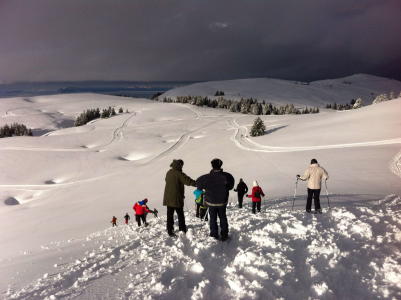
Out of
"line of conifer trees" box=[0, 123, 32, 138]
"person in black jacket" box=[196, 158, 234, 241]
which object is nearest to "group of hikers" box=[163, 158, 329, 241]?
"person in black jacket" box=[196, 158, 234, 241]

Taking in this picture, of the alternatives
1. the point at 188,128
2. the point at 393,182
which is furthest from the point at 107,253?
the point at 188,128

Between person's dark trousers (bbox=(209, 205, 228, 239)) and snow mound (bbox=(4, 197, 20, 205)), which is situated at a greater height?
person's dark trousers (bbox=(209, 205, 228, 239))

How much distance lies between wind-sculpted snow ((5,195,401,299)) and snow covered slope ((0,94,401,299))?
33 mm

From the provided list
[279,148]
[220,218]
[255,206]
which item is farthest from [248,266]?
[279,148]

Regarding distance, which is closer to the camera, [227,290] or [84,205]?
[227,290]

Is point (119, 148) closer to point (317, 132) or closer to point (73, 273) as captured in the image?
point (317, 132)

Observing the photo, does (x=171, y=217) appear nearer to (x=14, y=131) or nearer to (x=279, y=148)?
(x=279, y=148)

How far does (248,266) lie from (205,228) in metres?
3.16

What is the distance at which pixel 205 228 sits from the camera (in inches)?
373

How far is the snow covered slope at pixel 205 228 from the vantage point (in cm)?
603

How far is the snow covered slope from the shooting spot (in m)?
6.03

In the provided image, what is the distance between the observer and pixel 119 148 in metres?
63.2

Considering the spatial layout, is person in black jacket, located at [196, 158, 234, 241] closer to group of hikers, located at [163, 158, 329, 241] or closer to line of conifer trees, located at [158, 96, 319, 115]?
group of hikers, located at [163, 158, 329, 241]

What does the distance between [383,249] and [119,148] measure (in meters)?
60.3
